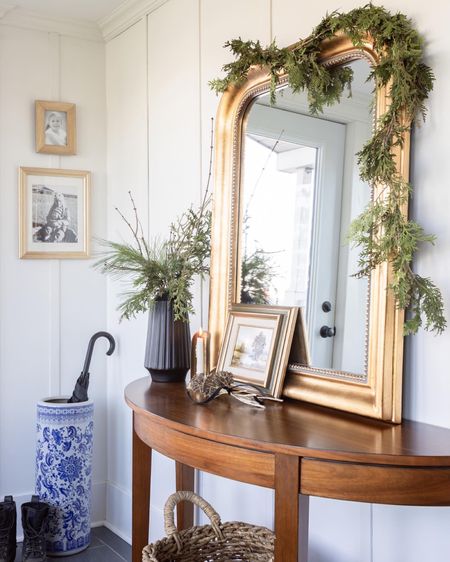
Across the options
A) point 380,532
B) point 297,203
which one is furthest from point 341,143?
point 380,532

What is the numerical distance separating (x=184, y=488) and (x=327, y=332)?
1012mm

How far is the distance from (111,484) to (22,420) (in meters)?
0.57

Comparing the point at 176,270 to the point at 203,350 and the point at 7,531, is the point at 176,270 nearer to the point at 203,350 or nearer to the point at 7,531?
the point at 203,350

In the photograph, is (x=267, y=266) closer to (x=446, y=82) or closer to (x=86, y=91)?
(x=446, y=82)

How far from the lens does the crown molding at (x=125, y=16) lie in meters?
3.20

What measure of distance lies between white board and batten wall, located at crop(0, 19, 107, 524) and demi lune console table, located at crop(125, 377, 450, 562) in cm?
151

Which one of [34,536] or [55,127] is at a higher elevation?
[55,127]

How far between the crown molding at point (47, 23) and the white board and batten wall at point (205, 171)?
0.11 metres

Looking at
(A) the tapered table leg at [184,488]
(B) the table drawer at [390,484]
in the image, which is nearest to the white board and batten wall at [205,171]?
(A) the tapered table leg at [184,488]

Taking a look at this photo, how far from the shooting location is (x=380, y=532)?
6.71ft

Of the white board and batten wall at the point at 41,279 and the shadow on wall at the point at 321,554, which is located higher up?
the white board and batten wall at the point at 41,279

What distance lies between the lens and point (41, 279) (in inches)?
138

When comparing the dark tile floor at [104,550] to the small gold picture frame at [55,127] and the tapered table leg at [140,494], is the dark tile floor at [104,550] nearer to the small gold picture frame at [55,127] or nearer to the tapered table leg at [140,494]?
the tapered table leg at [140,494]

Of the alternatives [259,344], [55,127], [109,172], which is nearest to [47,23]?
[55,127]
